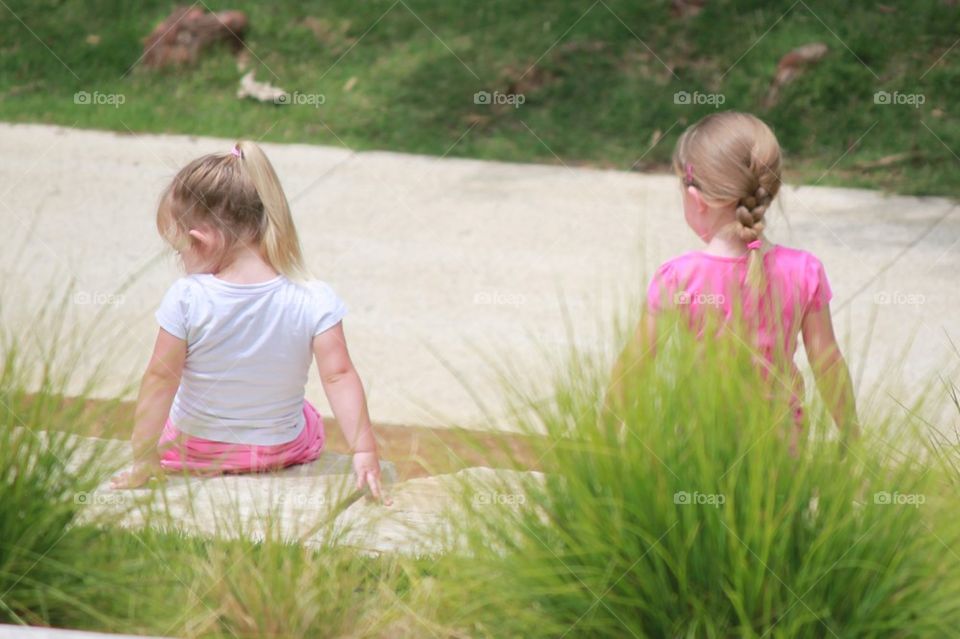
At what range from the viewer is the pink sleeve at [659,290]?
338cm

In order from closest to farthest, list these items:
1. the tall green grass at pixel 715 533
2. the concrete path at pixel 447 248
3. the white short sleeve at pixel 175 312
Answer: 1. the tall green grass at pixel 715 533
2. the white short sleeve at pixel 175 312
3. the concrete path at pixel 447 248

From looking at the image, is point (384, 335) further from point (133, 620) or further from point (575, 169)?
point (133, 620)

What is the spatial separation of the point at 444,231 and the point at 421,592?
202 inches

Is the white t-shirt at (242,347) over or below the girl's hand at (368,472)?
over

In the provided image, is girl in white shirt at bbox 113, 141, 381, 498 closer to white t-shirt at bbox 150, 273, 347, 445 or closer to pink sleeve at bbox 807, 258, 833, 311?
white t-shirt at bbox 150, 273, 347, 445

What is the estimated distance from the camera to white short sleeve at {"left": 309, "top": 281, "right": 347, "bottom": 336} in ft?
12.4

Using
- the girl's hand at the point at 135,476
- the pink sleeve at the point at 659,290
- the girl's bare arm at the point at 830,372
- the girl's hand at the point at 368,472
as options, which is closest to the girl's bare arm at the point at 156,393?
the girl's hand at the point at 135,476

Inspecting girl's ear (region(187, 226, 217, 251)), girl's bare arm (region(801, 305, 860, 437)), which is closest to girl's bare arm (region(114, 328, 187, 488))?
girl's ear (region(187, 226, 217, 251))

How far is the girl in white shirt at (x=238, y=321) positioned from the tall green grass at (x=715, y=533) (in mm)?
1090

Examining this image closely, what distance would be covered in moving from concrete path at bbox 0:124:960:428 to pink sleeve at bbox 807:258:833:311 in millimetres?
2212

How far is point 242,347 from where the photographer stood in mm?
3775

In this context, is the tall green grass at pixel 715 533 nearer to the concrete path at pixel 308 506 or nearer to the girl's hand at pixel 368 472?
the concrete path at pixel 308 506

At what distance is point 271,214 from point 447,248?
3845mm

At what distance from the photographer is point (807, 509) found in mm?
2633
